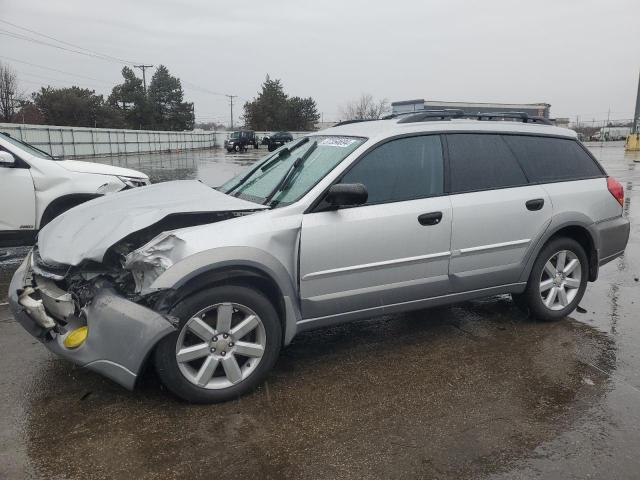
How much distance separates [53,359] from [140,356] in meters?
1.32

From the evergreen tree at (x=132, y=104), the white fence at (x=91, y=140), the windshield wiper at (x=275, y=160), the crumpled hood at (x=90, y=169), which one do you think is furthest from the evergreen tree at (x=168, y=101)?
the windshield wiper at (x=275, y=160)

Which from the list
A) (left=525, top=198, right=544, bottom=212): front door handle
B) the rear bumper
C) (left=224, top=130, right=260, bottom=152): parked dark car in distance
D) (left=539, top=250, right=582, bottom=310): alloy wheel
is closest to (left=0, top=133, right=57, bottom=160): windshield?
(left=525, top=198, right=544, bottom=212): front door handle

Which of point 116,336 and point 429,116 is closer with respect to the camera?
point 116,336

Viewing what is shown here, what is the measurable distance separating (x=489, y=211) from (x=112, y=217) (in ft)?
8.99

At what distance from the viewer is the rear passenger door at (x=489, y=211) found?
156 inches

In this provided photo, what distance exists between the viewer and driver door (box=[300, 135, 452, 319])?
3.45 metres

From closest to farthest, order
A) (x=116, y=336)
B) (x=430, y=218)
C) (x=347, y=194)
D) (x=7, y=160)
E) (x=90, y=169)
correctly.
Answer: (x=116, y=336)
(x=347, y=194)
(x=430, y=218)
(x=7, y=160)
(x=90, y=169)

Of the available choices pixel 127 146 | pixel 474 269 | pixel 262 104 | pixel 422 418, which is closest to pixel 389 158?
pixel 474 269

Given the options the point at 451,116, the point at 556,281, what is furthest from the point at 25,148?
the point at 556,281

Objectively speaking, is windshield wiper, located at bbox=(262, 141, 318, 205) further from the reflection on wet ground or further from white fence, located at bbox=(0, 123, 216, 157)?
white fence, located at bbox=(0, 123, 216, 157)

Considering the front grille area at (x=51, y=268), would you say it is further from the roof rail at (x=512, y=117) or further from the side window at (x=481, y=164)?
the roof rail at (x=512, y=117)

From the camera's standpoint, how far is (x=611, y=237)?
186 inches

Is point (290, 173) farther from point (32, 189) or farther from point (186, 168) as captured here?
point (186, 168)

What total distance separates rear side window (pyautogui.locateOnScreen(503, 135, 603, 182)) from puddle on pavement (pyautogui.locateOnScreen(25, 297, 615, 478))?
1.37 metres
